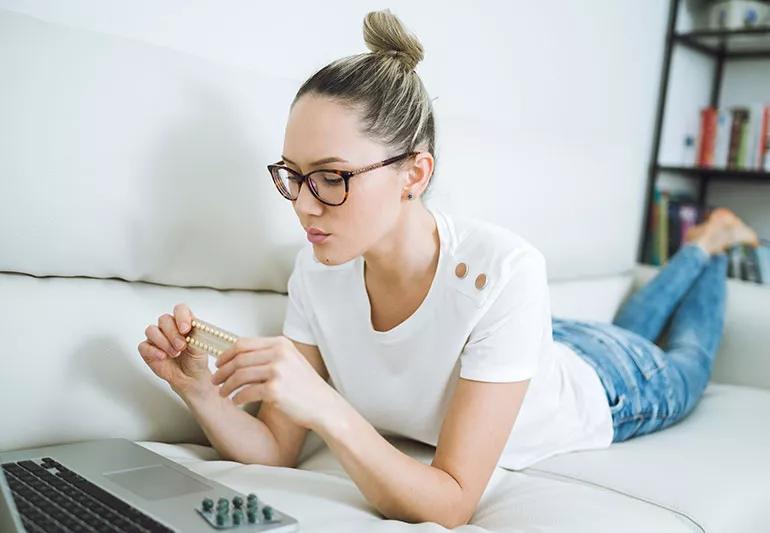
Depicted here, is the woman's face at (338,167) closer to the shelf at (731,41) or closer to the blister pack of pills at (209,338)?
the blister pack of pills at (209,338)

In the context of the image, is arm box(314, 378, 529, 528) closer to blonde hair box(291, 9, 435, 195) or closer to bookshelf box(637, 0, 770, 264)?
blonde hair box(291, 9, 435, 195)

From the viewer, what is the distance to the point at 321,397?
91cm

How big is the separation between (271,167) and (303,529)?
48 centimetres

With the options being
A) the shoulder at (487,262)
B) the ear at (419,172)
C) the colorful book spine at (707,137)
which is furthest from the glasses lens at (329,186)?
the colorful book spine at (707,137)

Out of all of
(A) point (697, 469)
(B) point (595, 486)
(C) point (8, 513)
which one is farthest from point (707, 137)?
(C) point (8, 513)

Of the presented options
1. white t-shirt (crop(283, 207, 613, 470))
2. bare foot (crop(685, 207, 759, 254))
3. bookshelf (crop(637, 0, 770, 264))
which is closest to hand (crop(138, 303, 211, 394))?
white t-shirt (crop(283, 207, 613, 470))

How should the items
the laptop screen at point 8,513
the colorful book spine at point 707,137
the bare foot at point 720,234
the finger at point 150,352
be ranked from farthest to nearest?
the colorful book spine at point 707,137 → the bare foot at point 720,234 → the finger at point 150,352 → the laptop screen at point 8,513

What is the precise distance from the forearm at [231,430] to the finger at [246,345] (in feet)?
0.88

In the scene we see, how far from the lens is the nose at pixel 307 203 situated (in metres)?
1.03

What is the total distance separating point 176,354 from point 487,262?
457 mm

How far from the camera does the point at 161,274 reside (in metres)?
1.22

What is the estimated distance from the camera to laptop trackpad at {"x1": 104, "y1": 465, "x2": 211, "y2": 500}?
90 cm

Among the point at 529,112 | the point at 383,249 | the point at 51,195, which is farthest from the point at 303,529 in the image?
the point at 529,112

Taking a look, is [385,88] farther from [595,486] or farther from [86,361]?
[595,486]
